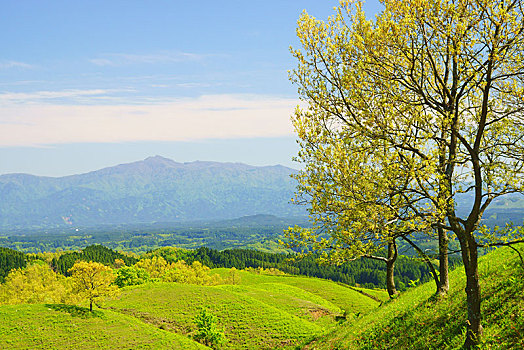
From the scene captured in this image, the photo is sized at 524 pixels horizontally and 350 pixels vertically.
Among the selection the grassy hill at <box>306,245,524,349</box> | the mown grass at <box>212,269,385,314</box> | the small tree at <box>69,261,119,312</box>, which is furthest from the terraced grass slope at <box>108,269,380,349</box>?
the grassy hill at <box>306,245,524,349</box>

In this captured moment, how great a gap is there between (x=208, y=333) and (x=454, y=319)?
5193 cm

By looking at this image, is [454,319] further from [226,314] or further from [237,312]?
[237,312]

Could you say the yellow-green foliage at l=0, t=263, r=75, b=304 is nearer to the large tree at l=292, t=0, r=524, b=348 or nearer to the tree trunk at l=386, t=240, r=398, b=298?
the tree trunk at l=386, t=240, r=398, b=298

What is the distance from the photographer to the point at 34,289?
111562mm

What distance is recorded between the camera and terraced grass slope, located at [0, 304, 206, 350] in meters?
55.1

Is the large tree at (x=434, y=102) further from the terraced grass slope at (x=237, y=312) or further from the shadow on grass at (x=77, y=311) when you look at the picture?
the shadow on grass at (x=77, y=311)

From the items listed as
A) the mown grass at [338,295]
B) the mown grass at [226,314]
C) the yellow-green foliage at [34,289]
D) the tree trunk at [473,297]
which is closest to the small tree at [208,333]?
the mown grass at [226,314]

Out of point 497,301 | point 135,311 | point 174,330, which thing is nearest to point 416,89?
point 497,301

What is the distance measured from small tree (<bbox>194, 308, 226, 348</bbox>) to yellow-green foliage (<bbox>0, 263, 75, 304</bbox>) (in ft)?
106

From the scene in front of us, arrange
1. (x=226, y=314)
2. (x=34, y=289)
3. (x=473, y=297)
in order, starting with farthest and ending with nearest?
1. (x=34, y=289)
2. (x=226, y=314)
3. (x=473, y=297)

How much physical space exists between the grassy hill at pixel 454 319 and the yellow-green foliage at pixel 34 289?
240 ft

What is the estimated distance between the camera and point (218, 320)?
74625 mm

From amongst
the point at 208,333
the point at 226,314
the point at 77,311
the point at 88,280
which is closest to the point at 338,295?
the point at 226,314

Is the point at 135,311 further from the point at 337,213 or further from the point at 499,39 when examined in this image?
the point at 499,39
